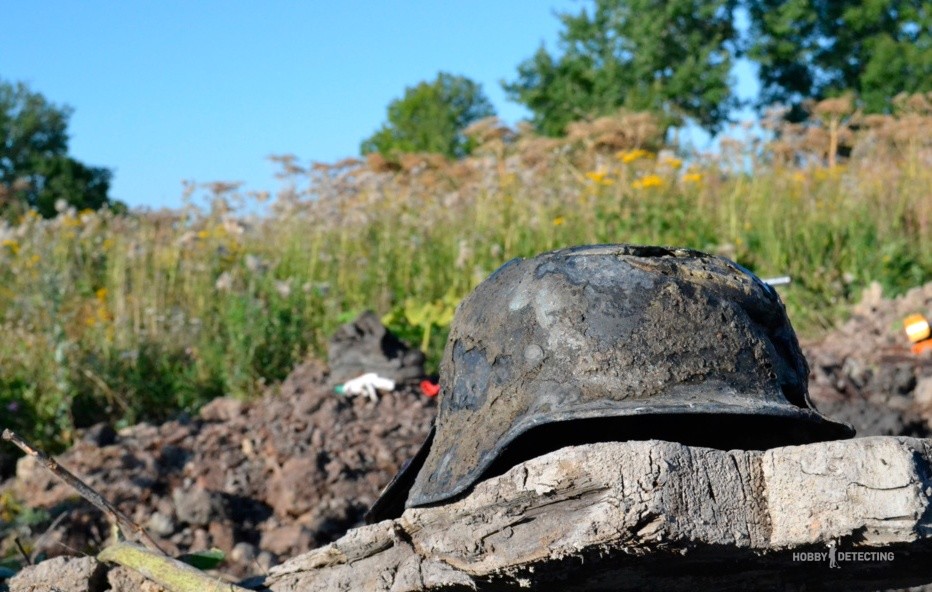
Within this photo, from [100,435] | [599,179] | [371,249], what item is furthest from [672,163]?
[100,435]

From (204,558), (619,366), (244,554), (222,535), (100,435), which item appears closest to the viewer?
(619,366)

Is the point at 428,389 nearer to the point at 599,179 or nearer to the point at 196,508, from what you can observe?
the point at 196,508

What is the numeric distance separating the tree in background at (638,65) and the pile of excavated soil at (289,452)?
24.2 meters

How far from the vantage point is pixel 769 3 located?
33344 mm

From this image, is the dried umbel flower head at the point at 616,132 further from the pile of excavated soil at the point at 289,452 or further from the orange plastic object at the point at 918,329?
the orange plastic object at the point at 918,329

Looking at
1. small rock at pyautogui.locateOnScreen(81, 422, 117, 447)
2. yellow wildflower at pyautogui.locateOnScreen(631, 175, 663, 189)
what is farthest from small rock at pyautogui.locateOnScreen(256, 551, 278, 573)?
yellow wildflower at pyautogui.locateOnScreen(631, 175, 663, 189)

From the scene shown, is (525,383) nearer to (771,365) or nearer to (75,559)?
(771,365)

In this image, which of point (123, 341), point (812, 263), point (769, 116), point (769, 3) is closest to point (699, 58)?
Answer: point (769, 3)

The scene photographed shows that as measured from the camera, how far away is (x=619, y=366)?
8.41 feet

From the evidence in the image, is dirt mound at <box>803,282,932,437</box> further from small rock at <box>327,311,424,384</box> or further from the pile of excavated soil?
small rock at <box>327,311,424,384</box>

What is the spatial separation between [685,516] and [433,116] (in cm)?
4018

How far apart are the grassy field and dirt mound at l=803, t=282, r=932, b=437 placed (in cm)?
59

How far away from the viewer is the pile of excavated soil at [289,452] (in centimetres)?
483

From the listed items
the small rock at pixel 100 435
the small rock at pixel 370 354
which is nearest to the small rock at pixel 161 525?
the small rock at pixel 100 435
